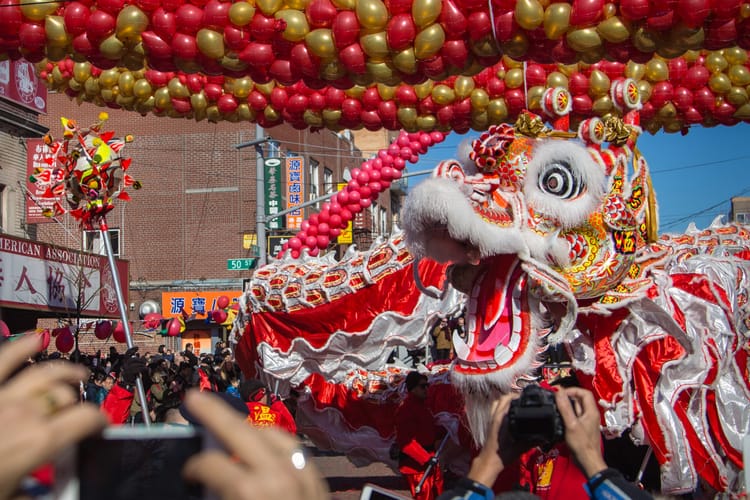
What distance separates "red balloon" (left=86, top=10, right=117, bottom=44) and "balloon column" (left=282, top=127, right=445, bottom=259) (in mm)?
5638

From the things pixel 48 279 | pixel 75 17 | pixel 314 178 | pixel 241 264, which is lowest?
pixel 48 279

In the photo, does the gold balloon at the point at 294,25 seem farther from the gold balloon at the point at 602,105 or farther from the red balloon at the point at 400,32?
the gold balloon at the point at 602,105

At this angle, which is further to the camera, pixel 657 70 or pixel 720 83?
pixel 657 70

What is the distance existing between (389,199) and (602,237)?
123ft

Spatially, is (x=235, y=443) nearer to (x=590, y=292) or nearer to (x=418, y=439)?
(x=590, y=292)

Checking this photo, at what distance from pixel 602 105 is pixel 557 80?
38 cm

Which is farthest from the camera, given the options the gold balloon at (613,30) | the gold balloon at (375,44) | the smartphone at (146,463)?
the gold balloon at (375,44)

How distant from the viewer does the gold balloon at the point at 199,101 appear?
6480 millimetres

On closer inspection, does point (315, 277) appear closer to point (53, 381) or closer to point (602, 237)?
point (602, 237)

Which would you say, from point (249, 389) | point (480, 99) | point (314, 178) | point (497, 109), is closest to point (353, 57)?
point (480, 99)

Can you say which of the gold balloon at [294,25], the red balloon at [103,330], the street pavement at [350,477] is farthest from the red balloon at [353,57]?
the red balloon at [103,330]

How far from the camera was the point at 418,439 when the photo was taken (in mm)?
6641

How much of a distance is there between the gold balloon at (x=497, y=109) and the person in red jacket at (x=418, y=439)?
2078 millimetres

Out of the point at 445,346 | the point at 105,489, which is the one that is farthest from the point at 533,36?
the point at 445,346
